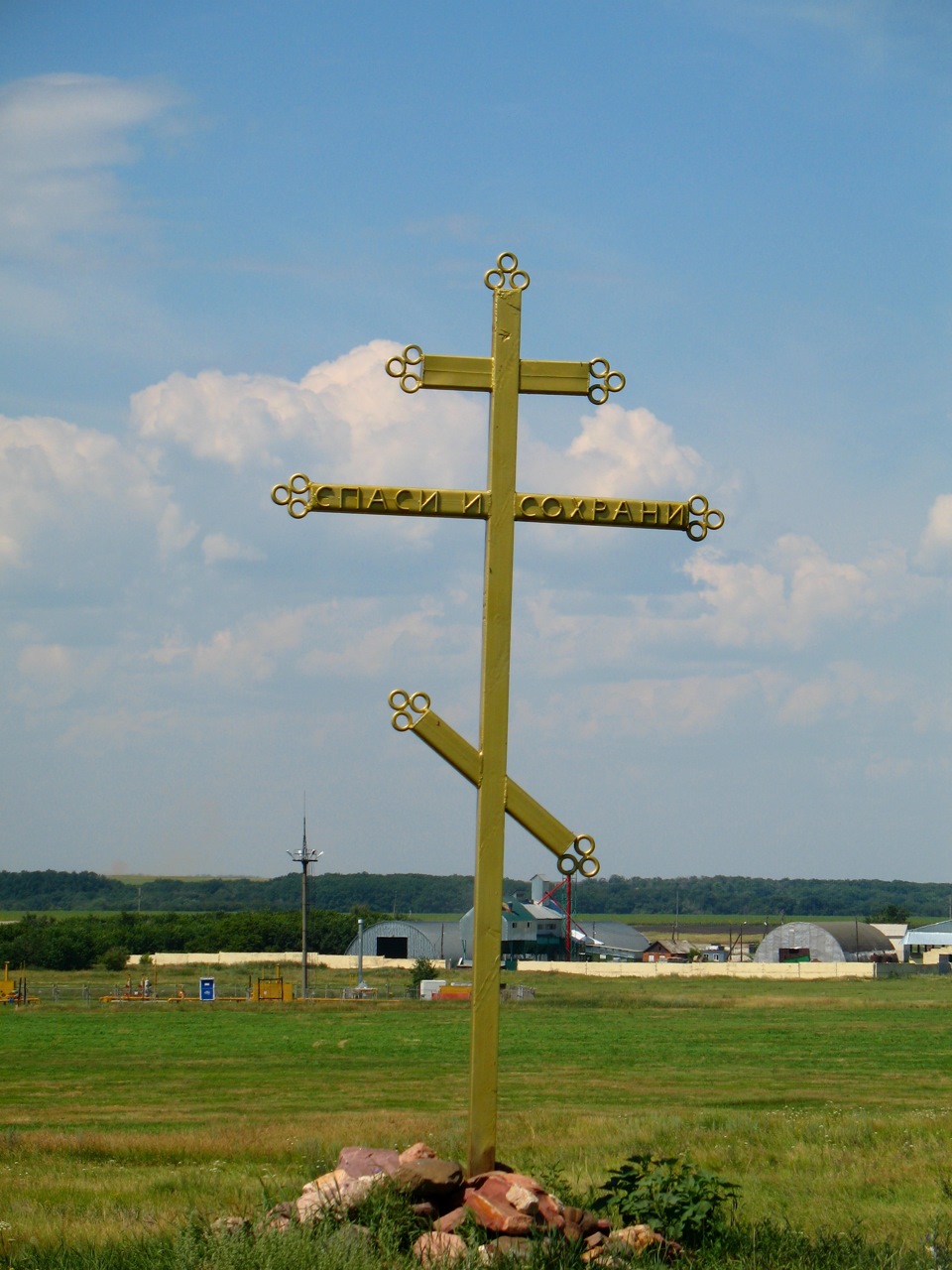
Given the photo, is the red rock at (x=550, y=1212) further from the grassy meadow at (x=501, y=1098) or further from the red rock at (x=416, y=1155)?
the grassy meadow at (x=501, y=1098)

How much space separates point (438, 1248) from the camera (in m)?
8.48

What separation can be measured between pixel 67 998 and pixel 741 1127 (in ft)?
174

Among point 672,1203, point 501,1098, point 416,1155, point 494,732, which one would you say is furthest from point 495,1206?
Answer: point 501,1098

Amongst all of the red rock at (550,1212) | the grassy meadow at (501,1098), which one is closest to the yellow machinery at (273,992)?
the grassy meadow at (501,1098)

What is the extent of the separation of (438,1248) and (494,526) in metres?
4.48

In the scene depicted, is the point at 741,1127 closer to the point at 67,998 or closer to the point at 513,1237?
the point at 513,1237

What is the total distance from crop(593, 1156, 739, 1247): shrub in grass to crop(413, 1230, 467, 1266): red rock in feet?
4.37

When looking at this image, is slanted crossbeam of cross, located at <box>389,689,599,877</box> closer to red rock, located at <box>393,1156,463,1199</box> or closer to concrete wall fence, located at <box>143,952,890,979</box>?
red rock, located at <box>393,1156,463,1199</box>

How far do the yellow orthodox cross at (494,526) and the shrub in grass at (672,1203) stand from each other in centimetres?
90

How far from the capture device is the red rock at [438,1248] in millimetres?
8234

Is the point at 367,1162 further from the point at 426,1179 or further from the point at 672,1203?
the point at 672,1203

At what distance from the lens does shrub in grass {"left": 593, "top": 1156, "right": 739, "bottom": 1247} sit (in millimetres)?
9156

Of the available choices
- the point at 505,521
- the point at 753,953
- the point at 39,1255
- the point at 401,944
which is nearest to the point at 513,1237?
the point at 39,1255

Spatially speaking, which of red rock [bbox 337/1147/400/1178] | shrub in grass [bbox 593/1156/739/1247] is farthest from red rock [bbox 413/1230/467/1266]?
shrub in grass [bbox 593/1156/739/1247]
